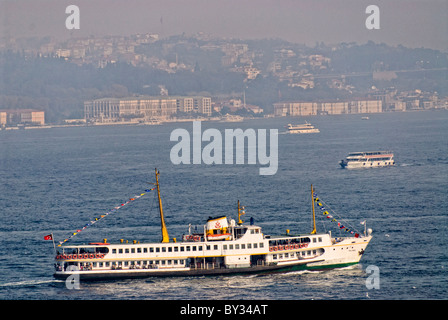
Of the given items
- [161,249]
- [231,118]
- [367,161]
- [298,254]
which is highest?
[231,118]

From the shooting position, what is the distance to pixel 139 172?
66125 mm

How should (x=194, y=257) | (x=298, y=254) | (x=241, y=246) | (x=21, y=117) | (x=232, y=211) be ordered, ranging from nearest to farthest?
(x=194, y=257), (x=241, y=246), (x=298, y=254), (x=232, y=211), (x=21, y=117)

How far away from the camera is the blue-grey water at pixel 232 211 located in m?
27.6

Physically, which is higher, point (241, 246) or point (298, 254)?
point (241, 246)

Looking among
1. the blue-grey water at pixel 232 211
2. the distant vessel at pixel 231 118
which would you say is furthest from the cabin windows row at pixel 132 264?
the distant vessel at pixel 231 118

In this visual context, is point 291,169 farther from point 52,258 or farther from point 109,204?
point 52,258

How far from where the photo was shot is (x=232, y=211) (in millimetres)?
42312

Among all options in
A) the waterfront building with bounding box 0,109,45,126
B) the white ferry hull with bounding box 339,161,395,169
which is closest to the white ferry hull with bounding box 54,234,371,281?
the white ferry hull with bounding box 339,161,395,169

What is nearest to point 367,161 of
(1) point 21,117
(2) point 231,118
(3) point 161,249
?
(3) point 161,249

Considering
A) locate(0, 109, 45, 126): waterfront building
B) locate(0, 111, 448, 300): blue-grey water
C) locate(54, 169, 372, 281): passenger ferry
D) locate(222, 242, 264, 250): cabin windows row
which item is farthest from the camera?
locate(0, 109, 45, 126): waterfront building

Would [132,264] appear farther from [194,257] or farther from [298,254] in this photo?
[298,254]

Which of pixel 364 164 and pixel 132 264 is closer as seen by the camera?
pixel 132 264

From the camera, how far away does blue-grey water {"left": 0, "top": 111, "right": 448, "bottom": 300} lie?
2758 centimetres

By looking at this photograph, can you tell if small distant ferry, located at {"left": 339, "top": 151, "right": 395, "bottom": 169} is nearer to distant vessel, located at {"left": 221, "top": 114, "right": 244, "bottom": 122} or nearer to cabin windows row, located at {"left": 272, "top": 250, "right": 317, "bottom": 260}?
cabin windows row, located at {"left": 272, "top": 250, "right": 317, "bottom": 260}
